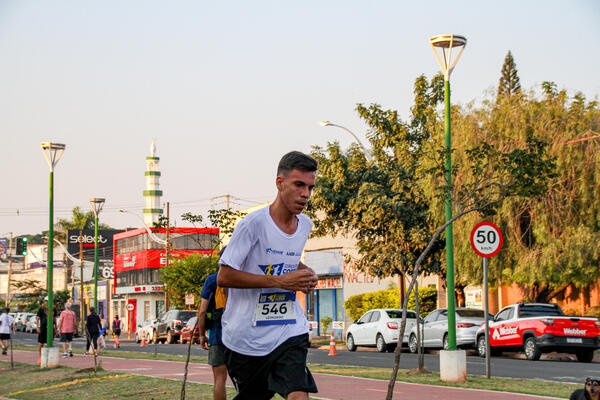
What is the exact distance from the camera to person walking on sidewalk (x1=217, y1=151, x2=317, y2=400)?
16.6 ft

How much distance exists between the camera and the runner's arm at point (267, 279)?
5004mm

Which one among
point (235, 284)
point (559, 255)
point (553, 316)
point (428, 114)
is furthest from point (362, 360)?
point (235, 284)

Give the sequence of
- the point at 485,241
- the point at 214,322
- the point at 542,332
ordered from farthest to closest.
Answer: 1. the point at 542,332
2. the point at 485,241
3. the point at 214,322

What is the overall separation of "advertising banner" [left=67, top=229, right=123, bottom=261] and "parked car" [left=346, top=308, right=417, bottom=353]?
55.4 metres

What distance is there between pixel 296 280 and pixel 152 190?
431ft

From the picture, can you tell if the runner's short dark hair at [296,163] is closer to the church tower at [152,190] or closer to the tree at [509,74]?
the tree at [509,74]

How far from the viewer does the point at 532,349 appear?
77.2 ft

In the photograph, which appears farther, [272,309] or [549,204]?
[549,204]

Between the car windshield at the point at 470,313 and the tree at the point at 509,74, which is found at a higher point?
the tree at the point at 509,74

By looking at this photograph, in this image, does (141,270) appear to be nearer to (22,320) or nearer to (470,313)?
(22,320)

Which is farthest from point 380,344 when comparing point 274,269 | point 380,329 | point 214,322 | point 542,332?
point 274,269

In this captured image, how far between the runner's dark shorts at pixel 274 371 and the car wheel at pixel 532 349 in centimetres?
1910

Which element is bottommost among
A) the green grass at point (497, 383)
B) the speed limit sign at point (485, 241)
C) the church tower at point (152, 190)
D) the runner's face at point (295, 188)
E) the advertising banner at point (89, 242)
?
the green grass at point (497, 383)

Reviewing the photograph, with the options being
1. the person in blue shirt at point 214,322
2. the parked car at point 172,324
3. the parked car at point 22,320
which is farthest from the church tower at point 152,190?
the person in blue shirt at point 214,322
